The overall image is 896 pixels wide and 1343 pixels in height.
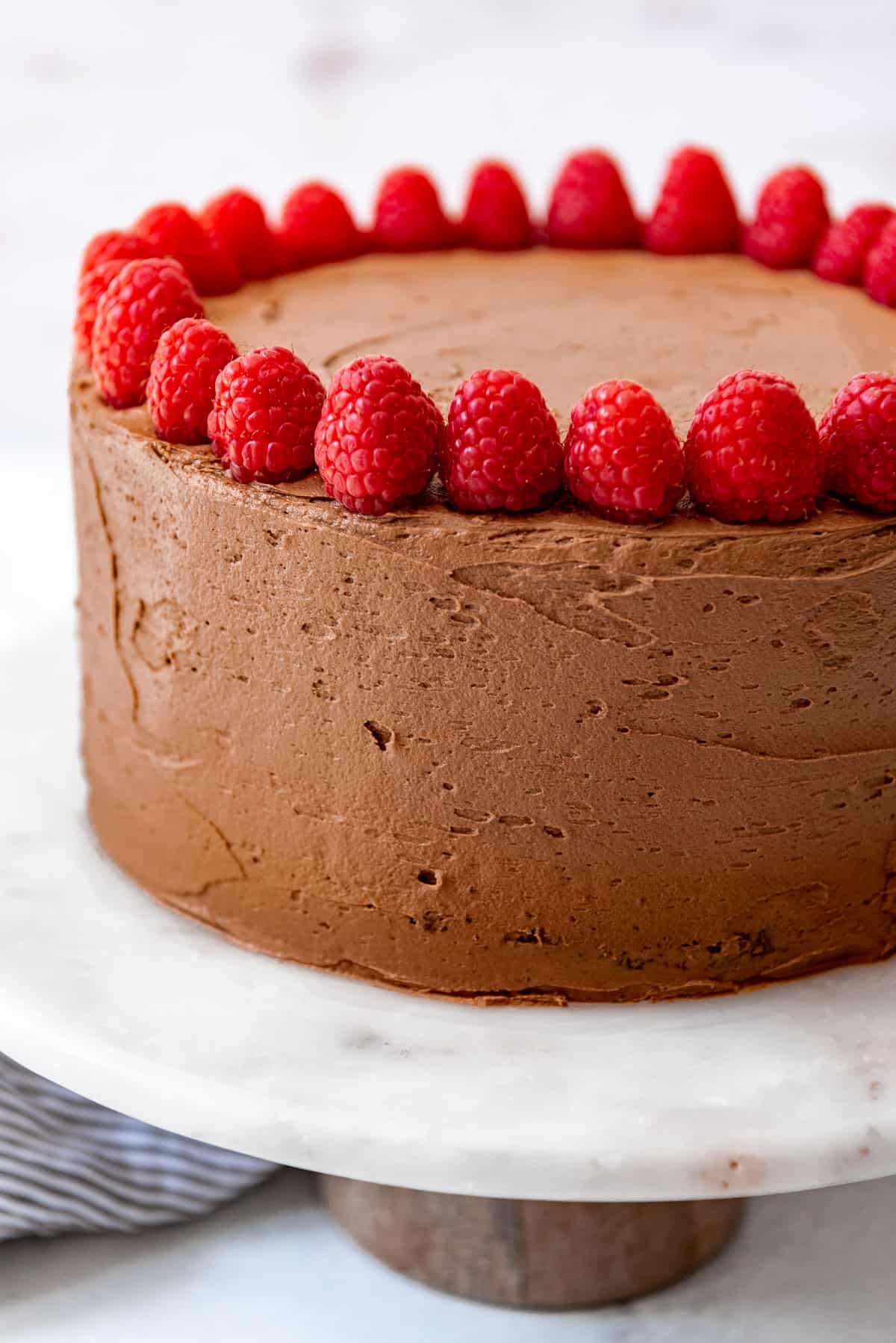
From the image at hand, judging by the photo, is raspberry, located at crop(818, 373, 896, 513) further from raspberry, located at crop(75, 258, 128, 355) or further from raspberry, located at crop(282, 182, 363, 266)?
raspberry, located at crop(282, 182, 363, 266)

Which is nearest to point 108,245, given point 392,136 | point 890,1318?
point 890,1318

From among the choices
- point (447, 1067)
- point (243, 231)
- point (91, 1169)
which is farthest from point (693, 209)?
point (91, 1169)

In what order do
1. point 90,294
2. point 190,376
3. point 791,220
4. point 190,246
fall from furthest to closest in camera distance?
point 791,220, point 190,246, point 90,294, point 190,376

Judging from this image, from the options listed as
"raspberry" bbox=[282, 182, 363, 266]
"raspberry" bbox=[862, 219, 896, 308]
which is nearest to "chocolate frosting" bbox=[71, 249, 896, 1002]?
"raspberry" bbox=[862, 219, 896, 308]

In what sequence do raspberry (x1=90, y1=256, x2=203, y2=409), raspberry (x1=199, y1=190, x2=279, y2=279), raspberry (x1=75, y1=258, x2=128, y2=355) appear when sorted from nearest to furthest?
raspberry (x1=90, y1=256, x2=203, y2=409) → raspberry (x1=75, y1=258, x2=128, y2=355) → raspberry (x1=199, y1=190, x2=279, y2=279)

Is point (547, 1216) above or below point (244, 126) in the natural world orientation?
below

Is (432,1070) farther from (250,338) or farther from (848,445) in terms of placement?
(250,338)

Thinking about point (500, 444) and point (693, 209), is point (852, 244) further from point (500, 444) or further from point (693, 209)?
point (500, 444)
